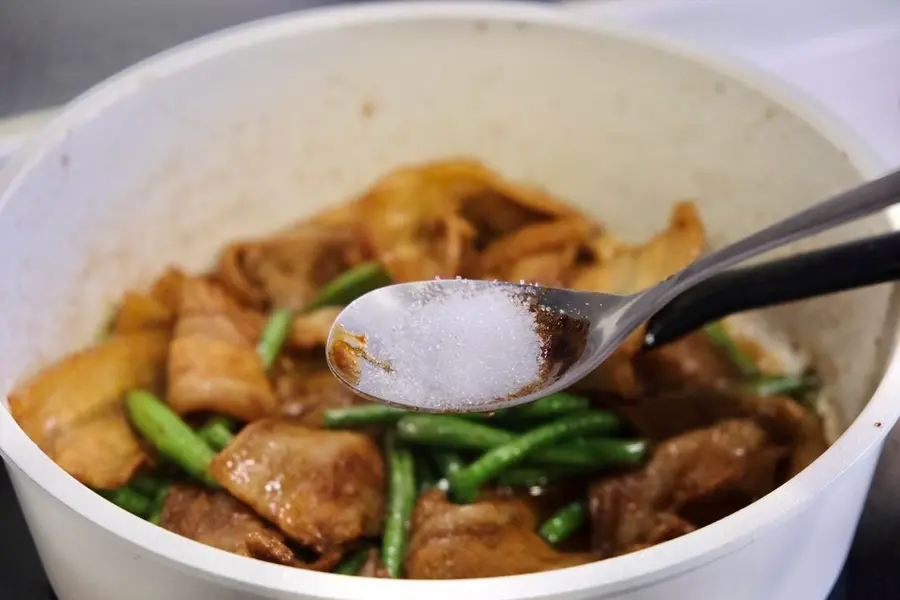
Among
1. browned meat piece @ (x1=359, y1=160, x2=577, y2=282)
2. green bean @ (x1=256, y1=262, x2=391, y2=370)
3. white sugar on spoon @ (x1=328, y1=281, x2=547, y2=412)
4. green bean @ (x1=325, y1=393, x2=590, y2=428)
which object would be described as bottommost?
green bean @ (x1=325, y1=393, x2=590, y2=428)

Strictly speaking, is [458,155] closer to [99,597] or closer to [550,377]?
[550,377]

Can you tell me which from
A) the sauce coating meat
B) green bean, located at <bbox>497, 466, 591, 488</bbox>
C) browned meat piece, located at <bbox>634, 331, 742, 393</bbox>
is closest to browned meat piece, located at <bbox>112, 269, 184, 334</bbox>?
the sauce coating meat

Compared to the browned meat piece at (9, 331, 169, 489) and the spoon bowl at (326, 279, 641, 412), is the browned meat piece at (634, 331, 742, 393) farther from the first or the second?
the browned meat piece at (9, 331, 169, 489)

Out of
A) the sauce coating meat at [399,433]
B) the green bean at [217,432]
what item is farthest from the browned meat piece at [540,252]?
the green bean at [217,432]

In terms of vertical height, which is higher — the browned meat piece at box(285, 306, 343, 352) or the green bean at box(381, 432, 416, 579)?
the browned meat piece at box(285, 306, 343, 352)

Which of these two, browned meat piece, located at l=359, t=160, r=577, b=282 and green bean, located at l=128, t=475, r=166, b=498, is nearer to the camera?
green bean, located at l=128, t=475, r=166, b=498

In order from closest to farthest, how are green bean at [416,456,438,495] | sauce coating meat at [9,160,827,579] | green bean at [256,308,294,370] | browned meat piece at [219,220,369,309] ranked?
sauce coating meat at [9,160,827,579]
green bean at [416,456,438,495]
green bean at [256,308,294,370]
browned meat piece at [219,220,369,309]

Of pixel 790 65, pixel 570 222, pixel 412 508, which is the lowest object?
pixel 412 508

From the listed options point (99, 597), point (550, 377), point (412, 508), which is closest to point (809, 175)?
point (550, 377)
